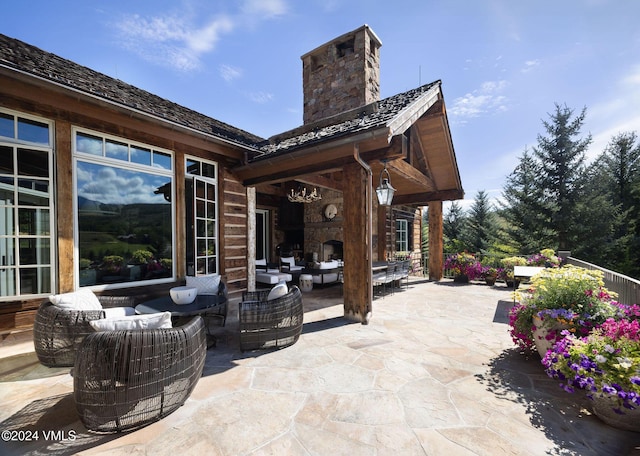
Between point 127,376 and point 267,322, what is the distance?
1482mm

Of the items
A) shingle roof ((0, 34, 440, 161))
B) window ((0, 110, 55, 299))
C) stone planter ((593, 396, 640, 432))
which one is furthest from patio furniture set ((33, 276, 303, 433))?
stone planter ((593, 396, 640, 432))

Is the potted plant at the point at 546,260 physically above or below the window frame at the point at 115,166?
below

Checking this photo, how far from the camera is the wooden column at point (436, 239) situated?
27.8 feet

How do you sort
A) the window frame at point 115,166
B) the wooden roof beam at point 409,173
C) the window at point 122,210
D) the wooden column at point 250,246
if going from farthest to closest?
the wooden column at point 250,246 < the wooden roof beam at point 409,173 < the window at point 122,210 < the window frame at point 115,166

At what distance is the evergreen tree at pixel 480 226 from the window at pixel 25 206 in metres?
19.0

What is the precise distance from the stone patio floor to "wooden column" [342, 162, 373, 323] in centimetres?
82

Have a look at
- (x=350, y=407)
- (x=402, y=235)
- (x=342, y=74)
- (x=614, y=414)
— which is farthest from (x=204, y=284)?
(x=342, y=74)

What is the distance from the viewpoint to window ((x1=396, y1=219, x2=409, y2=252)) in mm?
10602

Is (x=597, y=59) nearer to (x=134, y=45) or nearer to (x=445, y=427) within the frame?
(x=445, y=427)

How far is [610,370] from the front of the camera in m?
1.83

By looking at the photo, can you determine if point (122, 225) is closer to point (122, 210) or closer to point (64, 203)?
point (122, 210)

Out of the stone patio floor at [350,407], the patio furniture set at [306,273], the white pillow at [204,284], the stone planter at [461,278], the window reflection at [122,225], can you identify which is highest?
the window reflection at [122,225]

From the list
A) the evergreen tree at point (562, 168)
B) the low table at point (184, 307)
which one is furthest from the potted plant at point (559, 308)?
the evergreen tree at point (562, 168)

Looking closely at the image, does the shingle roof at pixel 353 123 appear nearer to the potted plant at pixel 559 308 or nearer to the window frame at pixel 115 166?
the window frame at pixel 115 166
